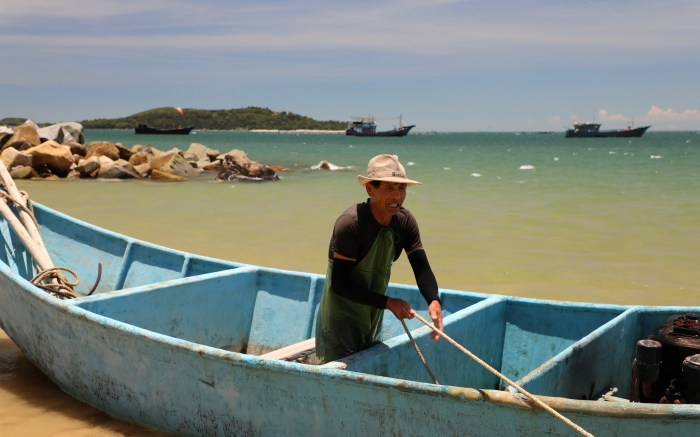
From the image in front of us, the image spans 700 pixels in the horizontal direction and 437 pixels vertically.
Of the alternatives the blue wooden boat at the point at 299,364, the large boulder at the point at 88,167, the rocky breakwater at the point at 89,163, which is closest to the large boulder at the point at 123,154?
the rocky breakwater at the point at 89,163

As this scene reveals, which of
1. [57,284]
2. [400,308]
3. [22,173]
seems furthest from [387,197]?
[22,173]

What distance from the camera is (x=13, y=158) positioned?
802 inches

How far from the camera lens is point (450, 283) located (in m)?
8.92

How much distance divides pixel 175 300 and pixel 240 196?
541 inches

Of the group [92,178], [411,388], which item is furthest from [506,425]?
[92,178]

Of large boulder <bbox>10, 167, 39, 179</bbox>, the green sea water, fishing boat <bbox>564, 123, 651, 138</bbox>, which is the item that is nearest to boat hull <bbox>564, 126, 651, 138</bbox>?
fishing boat <bbox>564, 123, 651, 138</bbox>

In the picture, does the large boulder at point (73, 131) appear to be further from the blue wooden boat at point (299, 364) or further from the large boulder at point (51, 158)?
the blue wooden boat at point (299, 364)

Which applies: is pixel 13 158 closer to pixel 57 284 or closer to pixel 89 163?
pixel 89 163

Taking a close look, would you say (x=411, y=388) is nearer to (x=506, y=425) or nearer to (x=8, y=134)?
(x=506, y=425)

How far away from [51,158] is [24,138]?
1941 mm

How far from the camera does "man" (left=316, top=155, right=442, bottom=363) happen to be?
3.34 metres

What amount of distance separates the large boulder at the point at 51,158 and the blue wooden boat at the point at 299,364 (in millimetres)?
17430

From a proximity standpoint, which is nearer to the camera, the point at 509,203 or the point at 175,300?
the point at 175,300

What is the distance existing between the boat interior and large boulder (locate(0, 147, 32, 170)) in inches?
614
